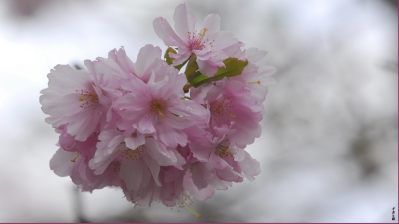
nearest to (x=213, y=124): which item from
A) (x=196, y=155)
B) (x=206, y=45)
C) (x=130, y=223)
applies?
(x=196, y=155)

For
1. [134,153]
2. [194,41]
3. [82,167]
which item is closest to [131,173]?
[134,153]

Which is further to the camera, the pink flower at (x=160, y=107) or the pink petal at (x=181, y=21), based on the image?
the pink petal at (x=181, y=21)

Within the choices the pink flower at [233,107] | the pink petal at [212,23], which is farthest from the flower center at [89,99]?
the pink petal at [212,23]

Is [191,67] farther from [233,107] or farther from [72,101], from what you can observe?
[72,101]

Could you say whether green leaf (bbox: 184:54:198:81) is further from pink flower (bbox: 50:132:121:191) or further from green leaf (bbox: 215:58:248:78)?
pink flower (bbox: 50:132:121:191)

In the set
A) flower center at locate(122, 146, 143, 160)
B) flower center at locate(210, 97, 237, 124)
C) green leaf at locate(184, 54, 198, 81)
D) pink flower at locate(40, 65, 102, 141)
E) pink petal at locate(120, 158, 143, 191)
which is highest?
green leaf at locate(184, 54, 198, 81)

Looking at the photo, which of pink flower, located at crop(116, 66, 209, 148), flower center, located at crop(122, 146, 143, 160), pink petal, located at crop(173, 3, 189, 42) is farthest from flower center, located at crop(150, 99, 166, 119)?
pink petal, located at crop(173, 3, 189, 42)

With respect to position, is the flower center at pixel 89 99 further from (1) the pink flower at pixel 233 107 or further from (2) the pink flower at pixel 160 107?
(1) the pink flower at pixel 233 107

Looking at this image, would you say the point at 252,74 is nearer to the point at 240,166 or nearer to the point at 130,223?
the point at 240,166
